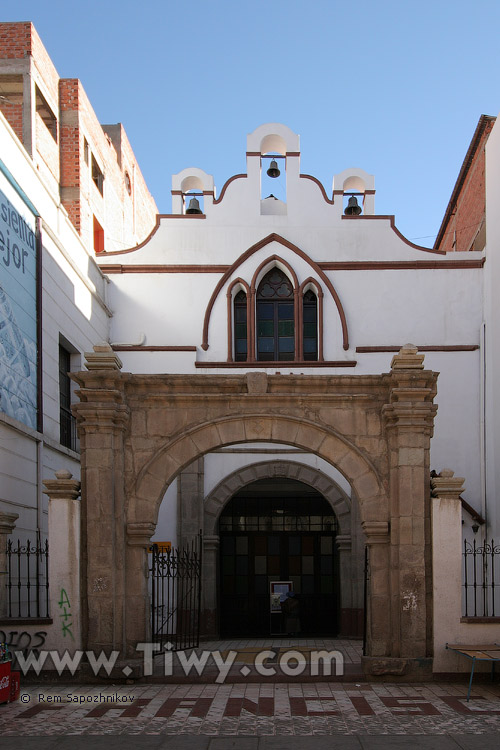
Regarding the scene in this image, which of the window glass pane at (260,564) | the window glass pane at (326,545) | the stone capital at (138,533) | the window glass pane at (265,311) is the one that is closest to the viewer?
the stone capital at (138,533)

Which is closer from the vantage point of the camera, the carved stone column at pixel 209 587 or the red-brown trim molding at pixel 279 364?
the carved stone column at pixel 209 587

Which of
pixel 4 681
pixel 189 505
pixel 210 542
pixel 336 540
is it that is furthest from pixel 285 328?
pixel 4 681

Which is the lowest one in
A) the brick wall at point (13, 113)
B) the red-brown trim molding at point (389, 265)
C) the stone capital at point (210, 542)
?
the stone capital at point (210, 542)

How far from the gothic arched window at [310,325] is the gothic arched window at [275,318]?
0.26 metres

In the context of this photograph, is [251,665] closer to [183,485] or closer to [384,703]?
[384,703]

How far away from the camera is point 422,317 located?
18.2 meters

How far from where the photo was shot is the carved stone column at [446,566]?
36.4 feet

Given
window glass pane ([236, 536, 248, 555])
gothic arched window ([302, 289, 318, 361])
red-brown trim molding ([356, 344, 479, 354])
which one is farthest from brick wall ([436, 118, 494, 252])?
window glass pane ([236, 536, 248, 555])

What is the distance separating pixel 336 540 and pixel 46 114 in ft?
42.2

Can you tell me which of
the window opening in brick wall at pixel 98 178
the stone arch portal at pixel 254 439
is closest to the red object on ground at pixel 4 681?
the stone arch portal at pixel 254 439

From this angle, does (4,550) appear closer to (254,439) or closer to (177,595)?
(254,439)

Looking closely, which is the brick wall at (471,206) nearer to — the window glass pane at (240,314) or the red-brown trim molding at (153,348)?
the window glass pane at (240,314)

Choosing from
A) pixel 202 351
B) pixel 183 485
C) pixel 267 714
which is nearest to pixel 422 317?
pixel 202 351

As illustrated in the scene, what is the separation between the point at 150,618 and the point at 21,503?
2.85m
